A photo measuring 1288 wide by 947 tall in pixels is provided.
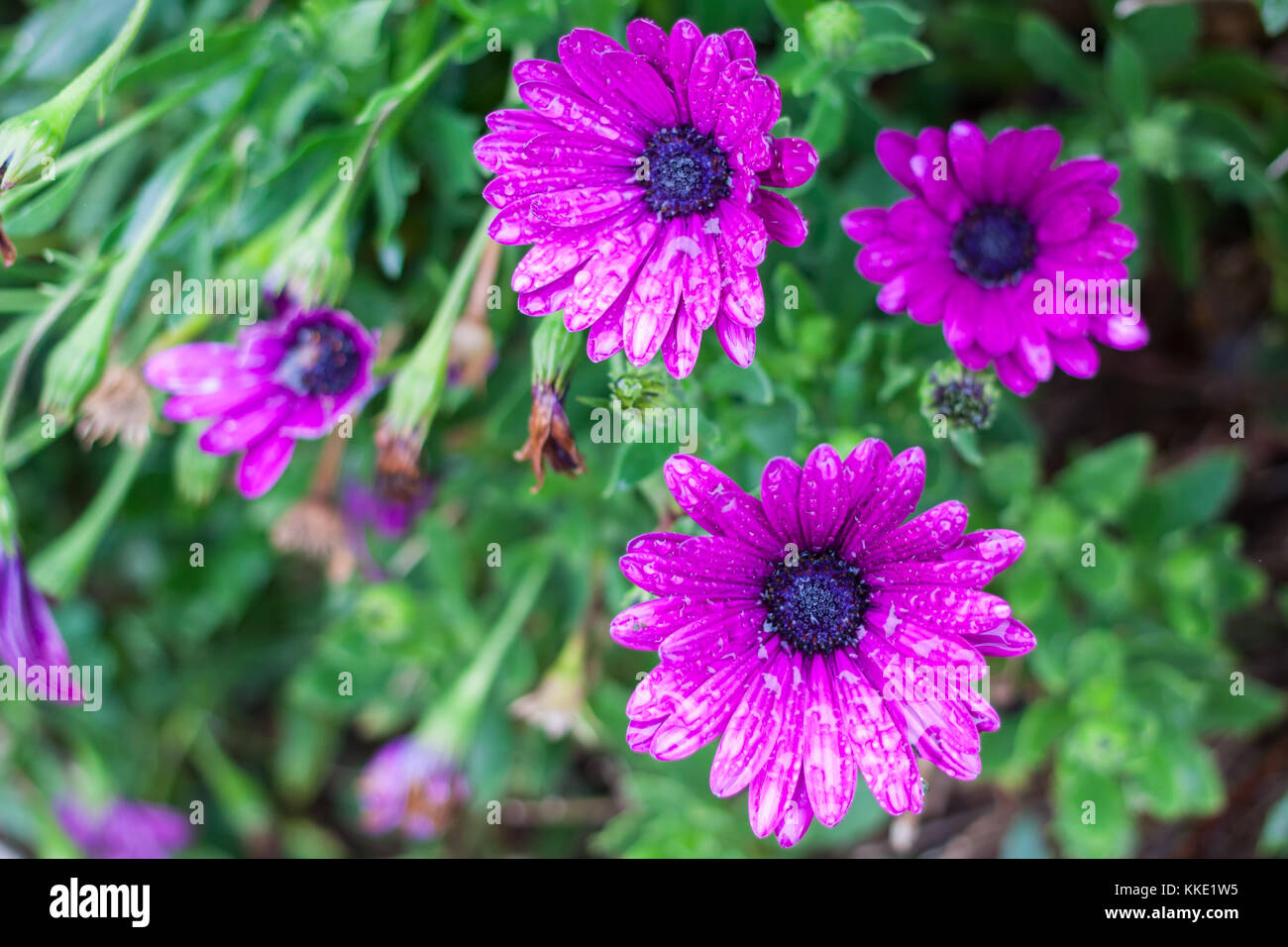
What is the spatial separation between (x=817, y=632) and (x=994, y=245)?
47 centimetres

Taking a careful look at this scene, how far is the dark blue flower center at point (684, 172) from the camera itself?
3.19ft

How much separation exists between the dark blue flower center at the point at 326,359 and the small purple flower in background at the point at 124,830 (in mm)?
1252

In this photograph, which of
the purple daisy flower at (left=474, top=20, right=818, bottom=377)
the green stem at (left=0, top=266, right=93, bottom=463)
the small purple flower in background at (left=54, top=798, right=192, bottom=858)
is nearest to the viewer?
the purple daisy flower at (left=474, top=20, right=818, bottom=377)

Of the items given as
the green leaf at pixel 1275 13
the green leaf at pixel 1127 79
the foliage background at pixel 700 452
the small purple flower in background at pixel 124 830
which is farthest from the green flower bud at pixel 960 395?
the small purple flower in background at pixel 124 830

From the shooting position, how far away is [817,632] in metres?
A: 1.00

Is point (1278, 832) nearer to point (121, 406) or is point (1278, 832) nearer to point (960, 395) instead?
point (960, 395)

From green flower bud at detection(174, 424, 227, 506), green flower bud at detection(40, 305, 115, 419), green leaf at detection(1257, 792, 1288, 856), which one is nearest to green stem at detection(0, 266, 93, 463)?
green flower bud at detection(40, 305, 115, 419)

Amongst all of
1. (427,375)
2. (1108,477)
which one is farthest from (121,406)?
(1108,477)

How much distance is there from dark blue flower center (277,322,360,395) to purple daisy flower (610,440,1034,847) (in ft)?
1.58

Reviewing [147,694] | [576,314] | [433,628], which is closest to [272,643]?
[147,694]

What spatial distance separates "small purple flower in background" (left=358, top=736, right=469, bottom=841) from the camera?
149 centimetres

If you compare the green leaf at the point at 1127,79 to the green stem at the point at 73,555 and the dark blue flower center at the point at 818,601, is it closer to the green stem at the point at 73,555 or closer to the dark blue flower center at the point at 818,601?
the dark blue flower center at the point at 818,601

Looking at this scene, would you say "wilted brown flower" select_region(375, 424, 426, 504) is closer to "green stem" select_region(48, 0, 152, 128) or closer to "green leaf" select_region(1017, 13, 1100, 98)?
"green stem" select_region(48, 0, 152, 128)

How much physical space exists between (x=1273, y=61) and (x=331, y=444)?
1705 millimetres
